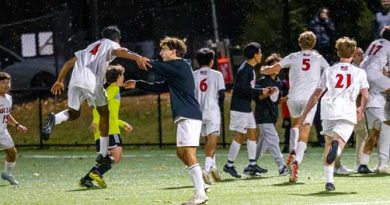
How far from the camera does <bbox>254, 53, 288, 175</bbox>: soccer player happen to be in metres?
20.1

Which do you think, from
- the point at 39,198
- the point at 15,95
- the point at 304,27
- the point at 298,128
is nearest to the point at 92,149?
the point at 15,95

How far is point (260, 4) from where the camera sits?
33.5m

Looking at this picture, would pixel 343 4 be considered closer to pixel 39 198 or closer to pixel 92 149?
pixel 92 149

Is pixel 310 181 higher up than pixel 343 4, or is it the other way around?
pixel 343 4

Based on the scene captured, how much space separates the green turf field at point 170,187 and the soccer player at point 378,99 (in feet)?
2.26

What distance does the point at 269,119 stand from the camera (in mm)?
20656

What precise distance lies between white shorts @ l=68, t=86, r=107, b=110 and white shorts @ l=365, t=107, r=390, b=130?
13.7ft

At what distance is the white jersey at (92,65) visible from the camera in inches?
712

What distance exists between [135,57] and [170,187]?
222 cm

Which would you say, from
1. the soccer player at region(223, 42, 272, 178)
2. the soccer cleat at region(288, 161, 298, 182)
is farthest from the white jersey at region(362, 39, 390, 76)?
the soccer cleat at region(288, 161, 298, 182)

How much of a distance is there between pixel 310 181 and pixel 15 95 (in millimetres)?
15079

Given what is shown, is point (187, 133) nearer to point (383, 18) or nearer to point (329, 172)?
point (329, 172)

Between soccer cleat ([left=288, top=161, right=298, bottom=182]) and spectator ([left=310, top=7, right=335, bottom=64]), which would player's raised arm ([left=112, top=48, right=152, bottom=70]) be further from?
spectator ([left=310, top=7, right=335, bottom=64])

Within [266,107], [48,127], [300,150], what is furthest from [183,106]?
[266,107]
